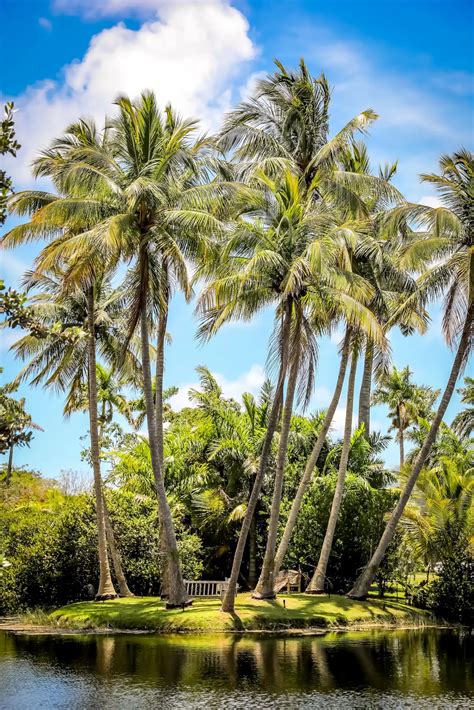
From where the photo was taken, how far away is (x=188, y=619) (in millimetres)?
19719

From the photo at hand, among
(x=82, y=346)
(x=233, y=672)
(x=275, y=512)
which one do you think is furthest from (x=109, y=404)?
(x=233, y=672)

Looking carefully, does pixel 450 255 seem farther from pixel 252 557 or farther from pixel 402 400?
pixel 402 400

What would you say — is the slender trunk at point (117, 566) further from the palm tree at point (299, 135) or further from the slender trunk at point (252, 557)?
the palm tree at point (299, 135)

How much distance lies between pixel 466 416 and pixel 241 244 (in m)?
31.4

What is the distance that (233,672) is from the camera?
14195mm

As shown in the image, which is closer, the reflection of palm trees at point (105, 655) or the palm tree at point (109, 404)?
the reflection of palm trees at point (105, 655)

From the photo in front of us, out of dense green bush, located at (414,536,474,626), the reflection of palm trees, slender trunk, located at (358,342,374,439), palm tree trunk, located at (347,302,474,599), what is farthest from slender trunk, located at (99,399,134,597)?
slender trunk, located at (358,342,374,439)

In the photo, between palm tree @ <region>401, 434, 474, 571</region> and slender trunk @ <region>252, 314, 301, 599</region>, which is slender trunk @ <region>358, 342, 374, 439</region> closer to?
palm tree @ <region>401, 434, 474, 571</region>

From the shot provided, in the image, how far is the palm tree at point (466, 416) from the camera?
4731 cm

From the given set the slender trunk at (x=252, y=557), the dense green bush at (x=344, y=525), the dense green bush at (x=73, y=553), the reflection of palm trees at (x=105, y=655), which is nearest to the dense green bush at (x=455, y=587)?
the dense green bush at (x=344, y=525)

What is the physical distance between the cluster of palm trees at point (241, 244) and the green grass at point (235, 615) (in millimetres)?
708

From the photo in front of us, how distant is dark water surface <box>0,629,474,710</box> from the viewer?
12.2 metres

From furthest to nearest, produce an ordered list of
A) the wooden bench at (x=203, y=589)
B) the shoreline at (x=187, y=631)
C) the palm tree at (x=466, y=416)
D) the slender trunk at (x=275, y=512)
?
the palm tree at (x=466, y=416) < the wooden bench at (x=203, y=589) < the slender trunk at (x=275, y=512) < the shoreline at (x=187, y=631)

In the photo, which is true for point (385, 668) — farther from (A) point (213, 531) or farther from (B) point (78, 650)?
(A) point (213, 531)
